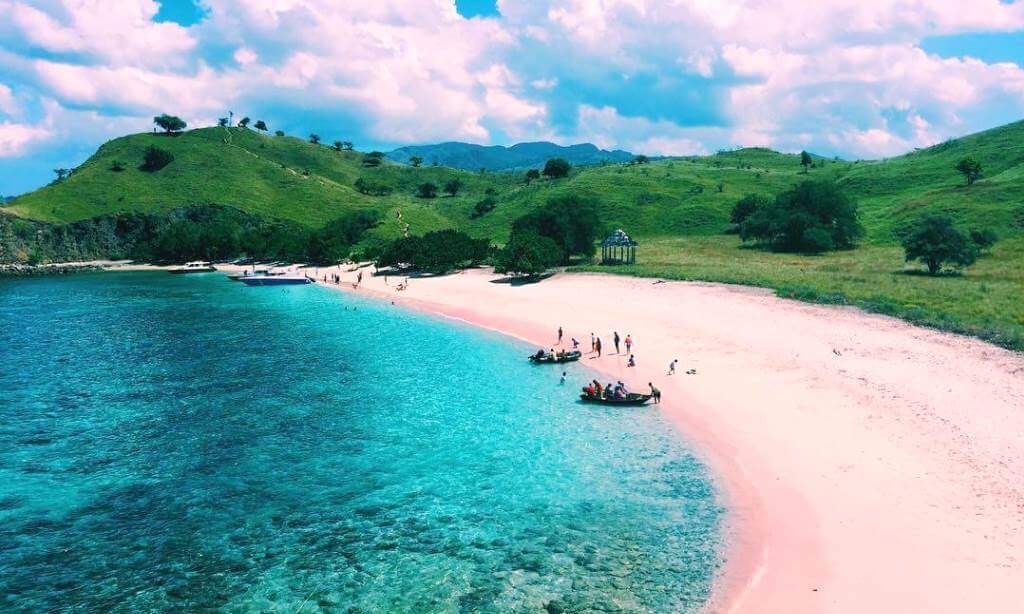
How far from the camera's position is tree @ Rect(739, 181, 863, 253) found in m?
102

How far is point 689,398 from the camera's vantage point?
36219 mm

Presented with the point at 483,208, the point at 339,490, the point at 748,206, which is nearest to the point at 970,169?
the point at 748,206

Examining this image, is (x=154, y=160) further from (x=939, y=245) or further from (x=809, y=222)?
(x=939, y=245)

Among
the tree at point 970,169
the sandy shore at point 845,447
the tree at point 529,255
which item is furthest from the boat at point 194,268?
the tree at point 970,169

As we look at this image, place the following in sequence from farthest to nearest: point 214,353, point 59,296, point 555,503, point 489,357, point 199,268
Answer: point 199,268
point 59,296
point 214,353
point 489,357
point 555,503

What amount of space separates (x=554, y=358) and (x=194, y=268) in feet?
403

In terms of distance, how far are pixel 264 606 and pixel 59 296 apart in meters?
102

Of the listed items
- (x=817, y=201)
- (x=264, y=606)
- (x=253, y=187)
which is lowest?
(x=264, y=606)

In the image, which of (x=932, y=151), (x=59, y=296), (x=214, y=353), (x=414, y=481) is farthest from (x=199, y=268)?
(x=932, y=151)

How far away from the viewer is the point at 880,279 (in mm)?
66125

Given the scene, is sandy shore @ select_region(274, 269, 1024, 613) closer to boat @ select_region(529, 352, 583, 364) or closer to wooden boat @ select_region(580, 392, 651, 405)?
wooden boat @ select_region(580, 392, 651, 405)

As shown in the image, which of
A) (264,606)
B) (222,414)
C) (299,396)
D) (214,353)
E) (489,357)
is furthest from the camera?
(214,353)

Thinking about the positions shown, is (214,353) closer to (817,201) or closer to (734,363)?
(734,363)

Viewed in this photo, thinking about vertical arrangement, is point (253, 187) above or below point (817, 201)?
above
